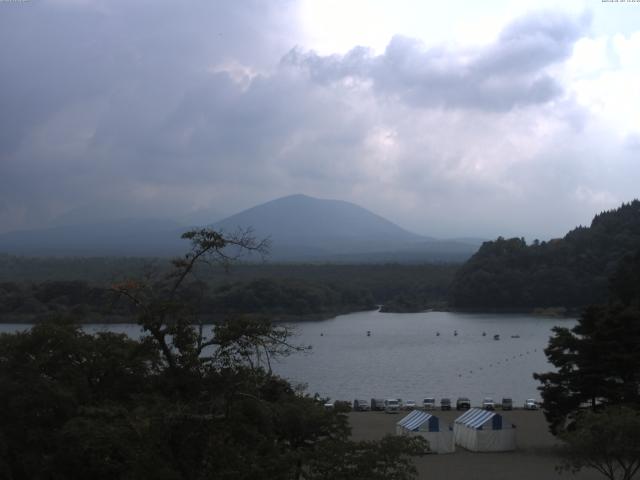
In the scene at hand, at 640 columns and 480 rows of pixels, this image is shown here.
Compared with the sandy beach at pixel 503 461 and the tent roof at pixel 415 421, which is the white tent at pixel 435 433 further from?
the sandy beach at pixel 503 461

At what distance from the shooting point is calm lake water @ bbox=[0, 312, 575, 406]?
52.7 ft

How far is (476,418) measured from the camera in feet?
31.2

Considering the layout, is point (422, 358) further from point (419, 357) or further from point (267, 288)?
point (267, 288)

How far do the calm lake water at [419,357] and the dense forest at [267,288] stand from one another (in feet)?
4.31

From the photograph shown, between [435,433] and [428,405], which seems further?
[428,405]

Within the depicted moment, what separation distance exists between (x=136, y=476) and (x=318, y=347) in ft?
65.0

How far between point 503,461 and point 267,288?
2172 cm

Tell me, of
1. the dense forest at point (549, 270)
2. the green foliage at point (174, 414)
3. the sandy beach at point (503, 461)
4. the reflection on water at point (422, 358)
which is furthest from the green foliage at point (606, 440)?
the dense forest at point (549, 270)

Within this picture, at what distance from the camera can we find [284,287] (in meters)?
30.8

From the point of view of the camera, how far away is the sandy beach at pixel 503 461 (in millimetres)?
7875

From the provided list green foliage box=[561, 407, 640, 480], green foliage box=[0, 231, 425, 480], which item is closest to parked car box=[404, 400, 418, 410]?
green foliage box=[561, 407, 640, 480]

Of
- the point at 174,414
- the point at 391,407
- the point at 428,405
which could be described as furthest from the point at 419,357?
the point at 174,414

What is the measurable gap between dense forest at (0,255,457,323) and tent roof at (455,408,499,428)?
6.94 meters

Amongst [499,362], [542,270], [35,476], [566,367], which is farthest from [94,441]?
[542,270]
